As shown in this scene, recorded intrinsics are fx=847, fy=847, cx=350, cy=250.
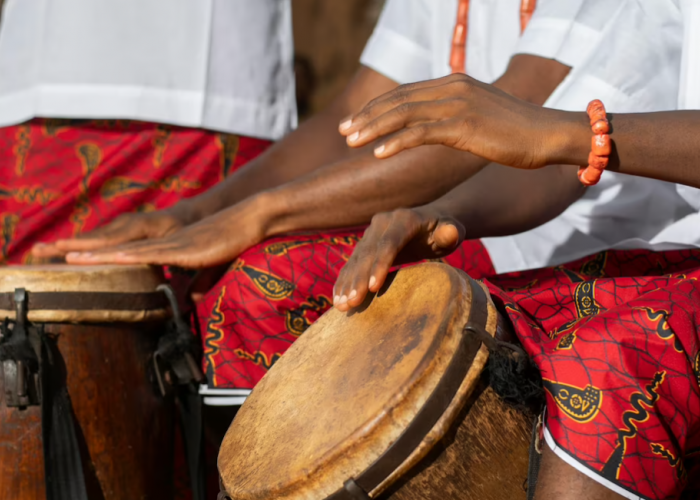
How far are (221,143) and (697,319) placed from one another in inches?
59.0

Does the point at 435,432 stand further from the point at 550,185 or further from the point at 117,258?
the point at 117,258

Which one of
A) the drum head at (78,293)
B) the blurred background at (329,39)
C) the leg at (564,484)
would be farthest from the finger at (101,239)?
the blurred background at (329,39)

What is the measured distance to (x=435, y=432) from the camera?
955 millimetres

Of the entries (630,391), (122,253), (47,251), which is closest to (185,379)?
(122,253)

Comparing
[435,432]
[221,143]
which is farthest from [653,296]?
[221,143]

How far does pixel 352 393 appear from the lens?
1.05 meters

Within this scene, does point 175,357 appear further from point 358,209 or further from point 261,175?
point 261,175

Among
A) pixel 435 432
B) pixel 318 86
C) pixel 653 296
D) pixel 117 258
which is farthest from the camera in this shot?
pixel 318 86

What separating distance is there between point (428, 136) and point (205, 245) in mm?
682

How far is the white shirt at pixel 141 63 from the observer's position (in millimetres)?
2234

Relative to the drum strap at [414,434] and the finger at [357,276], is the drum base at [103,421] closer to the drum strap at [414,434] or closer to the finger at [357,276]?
the finger at [357,276]

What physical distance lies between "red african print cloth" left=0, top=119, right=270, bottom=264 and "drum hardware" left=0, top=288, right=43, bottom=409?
83cm

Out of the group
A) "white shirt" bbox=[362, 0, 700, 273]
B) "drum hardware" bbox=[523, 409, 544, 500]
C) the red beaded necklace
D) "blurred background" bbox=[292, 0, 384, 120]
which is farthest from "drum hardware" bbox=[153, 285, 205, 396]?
"blurred background" bbox=[292, 0, 384, 120]

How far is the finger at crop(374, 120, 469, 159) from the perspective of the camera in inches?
41.4
